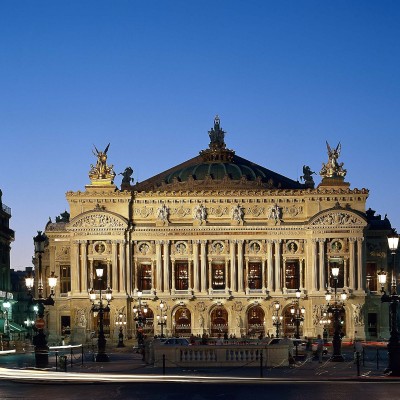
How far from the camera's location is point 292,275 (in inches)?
4988

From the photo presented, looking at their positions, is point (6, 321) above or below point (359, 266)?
below

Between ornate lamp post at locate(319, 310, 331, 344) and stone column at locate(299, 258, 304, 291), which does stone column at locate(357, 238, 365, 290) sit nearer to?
ornate lamp post at locate(319, 310, 331, 344)

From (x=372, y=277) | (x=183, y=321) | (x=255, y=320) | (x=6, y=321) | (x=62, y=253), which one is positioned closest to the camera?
(x=6, y=321)

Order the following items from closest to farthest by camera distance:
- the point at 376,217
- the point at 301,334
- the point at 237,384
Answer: the point at 237,384
the point at 301,334
the point at 376,217

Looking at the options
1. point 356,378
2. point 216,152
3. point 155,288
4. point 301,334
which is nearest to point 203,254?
point 155,288

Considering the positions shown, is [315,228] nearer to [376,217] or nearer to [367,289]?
[367,289]

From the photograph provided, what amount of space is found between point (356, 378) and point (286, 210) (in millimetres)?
78597

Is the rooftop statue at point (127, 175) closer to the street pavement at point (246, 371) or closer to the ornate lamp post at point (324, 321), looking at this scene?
the ornate lamp post at point (324, 321)

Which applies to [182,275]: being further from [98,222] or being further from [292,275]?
[292,275]

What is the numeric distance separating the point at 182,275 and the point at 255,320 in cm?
990

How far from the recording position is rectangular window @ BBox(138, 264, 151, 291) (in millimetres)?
126938

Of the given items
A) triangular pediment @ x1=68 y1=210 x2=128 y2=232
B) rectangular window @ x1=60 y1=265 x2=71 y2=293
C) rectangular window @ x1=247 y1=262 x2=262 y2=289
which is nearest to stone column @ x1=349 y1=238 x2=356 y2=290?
rectangular window @ x1=247 y1=262 x2=262 y2=289

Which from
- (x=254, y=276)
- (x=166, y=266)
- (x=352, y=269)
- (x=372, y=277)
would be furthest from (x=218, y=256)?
(x=372, y=277)

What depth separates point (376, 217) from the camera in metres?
144
